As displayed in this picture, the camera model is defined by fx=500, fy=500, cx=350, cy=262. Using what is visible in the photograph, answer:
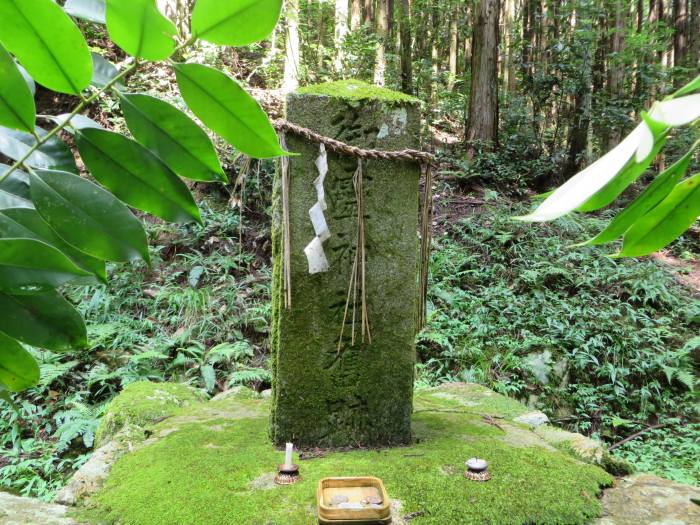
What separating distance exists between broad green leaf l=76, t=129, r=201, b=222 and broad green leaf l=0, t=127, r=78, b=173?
3.3 inches

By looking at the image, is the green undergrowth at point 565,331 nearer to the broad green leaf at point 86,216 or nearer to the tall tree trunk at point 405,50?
the broad green leaf at point 86,216

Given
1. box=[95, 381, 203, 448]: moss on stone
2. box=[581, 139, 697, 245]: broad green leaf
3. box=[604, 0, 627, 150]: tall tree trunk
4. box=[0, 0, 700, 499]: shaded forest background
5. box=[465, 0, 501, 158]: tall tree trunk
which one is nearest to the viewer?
box=[581, 139, 697, 245]: broad green leaf

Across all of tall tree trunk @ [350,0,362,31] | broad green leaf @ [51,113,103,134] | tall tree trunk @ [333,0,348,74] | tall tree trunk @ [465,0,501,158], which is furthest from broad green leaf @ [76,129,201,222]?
tall tree trunk @ [350,0,362,31]

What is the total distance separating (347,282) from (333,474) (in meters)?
0.79

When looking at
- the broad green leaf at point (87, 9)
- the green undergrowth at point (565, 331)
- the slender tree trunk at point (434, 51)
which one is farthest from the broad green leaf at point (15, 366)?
the slender tree trunk at point (434, 51)

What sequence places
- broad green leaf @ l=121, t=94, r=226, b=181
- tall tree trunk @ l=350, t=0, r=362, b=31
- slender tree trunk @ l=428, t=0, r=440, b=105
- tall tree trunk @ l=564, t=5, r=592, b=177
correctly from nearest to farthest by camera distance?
broad green leaf @ l=121, t=94, r=226, b=181
tall tree trunk @ l=564, t=5, r=592, b=177
slender tree trunk @ l=428, t=0, r=440, b=105
tall tree trunk @ l=350, t=0, r=362, b=31

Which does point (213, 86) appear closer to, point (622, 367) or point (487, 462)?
point (487, 462)

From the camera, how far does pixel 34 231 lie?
1.55ft

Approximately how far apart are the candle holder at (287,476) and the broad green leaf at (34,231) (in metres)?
1.58

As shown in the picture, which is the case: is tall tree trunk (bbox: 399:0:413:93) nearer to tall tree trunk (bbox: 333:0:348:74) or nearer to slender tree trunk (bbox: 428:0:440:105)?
slender tree trunk (bbox: 428:0:440:105)

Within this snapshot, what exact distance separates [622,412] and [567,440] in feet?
7.09

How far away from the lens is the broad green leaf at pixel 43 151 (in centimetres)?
53

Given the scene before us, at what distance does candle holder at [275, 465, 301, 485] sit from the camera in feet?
6.22

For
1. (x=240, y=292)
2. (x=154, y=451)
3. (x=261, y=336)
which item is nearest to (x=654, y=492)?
(x=154, y=451)
